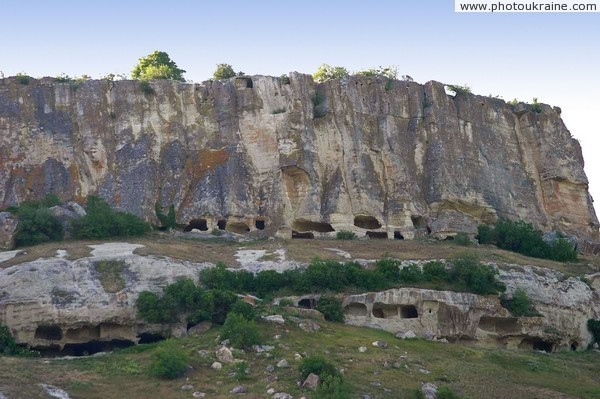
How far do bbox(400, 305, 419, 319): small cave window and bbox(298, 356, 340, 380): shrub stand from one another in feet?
35.8

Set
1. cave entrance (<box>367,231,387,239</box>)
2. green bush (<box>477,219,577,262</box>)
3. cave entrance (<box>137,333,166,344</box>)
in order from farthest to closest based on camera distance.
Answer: cave entrance (<box>367,231,387,239</box>)
green bush (<box>477,219,577,262</box>)
cave entrance (<box>137,333,166,344</box>)

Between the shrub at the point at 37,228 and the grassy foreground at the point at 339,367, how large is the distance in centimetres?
1198

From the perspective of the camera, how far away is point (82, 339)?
140ft

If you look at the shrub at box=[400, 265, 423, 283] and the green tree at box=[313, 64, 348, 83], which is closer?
the shrub at box=[400, 265, 423, 283]

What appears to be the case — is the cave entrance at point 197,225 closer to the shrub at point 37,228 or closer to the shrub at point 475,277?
the shrub at point 37,228

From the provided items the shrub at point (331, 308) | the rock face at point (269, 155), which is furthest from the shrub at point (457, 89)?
the shrub at point (331, 308)

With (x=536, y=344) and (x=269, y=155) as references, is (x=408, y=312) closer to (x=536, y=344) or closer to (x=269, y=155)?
(x=536, y=344)

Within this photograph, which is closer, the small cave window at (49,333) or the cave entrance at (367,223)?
the small cave window at (49,333)

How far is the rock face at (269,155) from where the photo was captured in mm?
56562

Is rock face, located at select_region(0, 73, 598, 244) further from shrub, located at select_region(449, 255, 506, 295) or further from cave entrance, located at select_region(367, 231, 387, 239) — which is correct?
shrub, located at select_region(449, 255, 506, 295)

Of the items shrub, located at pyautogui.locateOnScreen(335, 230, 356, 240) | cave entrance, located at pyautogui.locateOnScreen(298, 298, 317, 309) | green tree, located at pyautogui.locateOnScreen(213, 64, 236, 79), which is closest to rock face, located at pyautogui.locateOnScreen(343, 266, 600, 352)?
cave entrance, located at pyautogui.locateOnScreen(298, 298, 317, 309)

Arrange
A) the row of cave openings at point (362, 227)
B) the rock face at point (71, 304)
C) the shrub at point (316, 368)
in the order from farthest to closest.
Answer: the row of cave openings at point (362, 227) → the rock face at point (71, 304) → the shrub at point (316, 368)

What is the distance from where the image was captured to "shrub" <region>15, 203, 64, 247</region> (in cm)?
5094

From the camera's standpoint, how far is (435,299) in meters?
45.4
